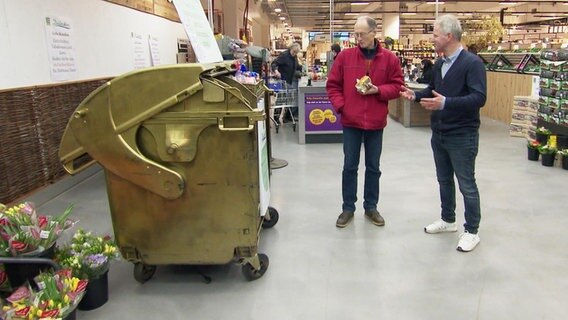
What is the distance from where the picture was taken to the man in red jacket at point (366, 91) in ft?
10.6

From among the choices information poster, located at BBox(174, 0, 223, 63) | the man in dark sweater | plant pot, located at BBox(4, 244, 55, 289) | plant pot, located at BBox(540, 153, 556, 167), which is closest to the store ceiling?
plant pot, located at BBox(540, 153, 556, 167)

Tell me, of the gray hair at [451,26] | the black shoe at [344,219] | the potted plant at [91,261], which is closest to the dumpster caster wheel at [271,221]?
the black shoe at [344,219]

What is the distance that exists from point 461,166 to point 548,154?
2938 millimetres

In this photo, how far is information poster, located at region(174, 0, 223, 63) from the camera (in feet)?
10.00

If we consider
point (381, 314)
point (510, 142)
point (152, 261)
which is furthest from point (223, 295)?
point (510, 142)

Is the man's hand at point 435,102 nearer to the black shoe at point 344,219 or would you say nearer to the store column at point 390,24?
the black shoe at point 344,219

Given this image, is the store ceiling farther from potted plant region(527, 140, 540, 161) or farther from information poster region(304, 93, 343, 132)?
potted plant region(527, 140, 540, 161)

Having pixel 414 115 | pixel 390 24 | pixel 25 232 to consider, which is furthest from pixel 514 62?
pixel 390 24

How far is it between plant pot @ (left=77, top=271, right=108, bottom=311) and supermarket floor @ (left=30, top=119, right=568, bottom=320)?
0.15ft

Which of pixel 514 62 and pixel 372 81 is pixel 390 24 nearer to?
pixel 514 62

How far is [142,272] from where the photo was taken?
2.73 m

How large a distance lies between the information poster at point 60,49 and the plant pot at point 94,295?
9.98 feet

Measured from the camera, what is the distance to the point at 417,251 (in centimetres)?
311

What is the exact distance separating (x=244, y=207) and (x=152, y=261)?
0.65m
